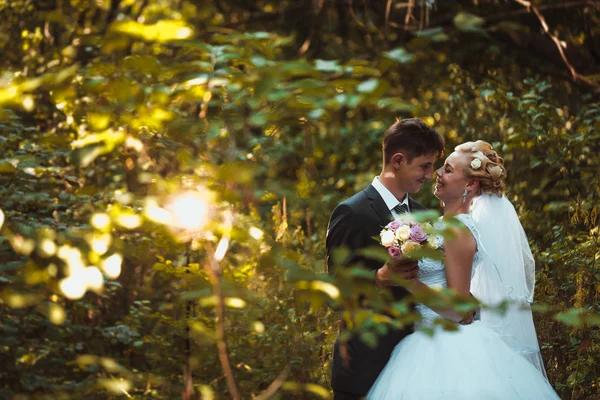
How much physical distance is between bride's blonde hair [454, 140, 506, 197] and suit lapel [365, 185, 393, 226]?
607 mm

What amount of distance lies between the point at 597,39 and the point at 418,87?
2751 mm

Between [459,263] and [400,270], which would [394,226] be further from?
[459,263]

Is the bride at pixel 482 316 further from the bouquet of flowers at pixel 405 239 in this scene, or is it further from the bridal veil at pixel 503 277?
the bouquet of flowers at pixel 405 239

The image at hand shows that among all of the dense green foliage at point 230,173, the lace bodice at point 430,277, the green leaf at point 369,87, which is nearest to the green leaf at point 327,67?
the dense green foliage at point 230,173

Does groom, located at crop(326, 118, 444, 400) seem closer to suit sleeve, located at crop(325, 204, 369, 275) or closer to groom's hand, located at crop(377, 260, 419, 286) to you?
suit sleeve, located at crop(325, 204, 369, 275)

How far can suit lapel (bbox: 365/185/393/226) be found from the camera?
3461 millimetres

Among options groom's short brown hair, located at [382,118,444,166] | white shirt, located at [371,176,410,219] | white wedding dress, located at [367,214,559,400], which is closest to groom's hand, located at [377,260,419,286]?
white wedding dress, located at [367,214,559,400]

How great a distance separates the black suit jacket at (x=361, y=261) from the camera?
328cm

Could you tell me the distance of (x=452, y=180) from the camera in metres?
3.84

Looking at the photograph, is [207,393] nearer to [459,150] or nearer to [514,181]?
[459,150]

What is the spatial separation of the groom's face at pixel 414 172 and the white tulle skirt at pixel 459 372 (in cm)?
73

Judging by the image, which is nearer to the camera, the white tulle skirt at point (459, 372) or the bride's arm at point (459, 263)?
the white tulle skirt at point (459, 372)

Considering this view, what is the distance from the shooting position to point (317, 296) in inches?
69.1

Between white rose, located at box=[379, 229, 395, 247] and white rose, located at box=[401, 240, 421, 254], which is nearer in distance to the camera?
white rose, located at box=[401, 240, 421, 254]
